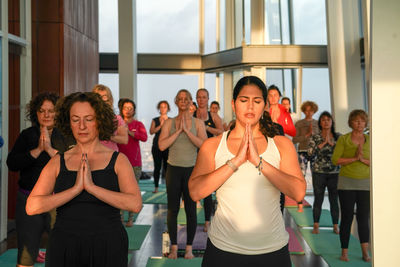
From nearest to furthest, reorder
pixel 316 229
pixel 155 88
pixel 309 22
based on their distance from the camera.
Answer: pixel 316 229, pixel 309 22, pixel 155 88

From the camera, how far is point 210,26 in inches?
500

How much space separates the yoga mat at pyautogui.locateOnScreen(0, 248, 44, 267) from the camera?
435 centimetres

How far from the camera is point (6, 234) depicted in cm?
535

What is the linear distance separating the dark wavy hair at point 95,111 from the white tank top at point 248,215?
2.00ft

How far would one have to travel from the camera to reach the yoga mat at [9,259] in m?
4.35

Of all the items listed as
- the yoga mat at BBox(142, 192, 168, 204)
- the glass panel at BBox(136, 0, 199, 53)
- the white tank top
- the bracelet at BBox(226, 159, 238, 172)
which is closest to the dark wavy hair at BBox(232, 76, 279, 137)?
the white tank top

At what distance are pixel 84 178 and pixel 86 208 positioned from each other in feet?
0.48

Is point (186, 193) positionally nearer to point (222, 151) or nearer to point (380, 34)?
point (222, 151)

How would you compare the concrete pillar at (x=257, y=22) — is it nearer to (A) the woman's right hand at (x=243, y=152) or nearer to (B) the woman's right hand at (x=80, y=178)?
(A) the woman's right hand at (x=243, y=152)

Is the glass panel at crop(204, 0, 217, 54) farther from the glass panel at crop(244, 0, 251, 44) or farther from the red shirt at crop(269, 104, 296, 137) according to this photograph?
the red shirt at crop(269, 104, 296, 137)

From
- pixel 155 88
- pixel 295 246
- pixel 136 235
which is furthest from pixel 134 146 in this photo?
pixel 155 88

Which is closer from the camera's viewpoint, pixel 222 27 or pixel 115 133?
pixel 115 133

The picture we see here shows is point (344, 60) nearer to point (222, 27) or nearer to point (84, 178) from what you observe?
point (222, 27)

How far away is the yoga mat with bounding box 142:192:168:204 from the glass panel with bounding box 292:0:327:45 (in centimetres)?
450
